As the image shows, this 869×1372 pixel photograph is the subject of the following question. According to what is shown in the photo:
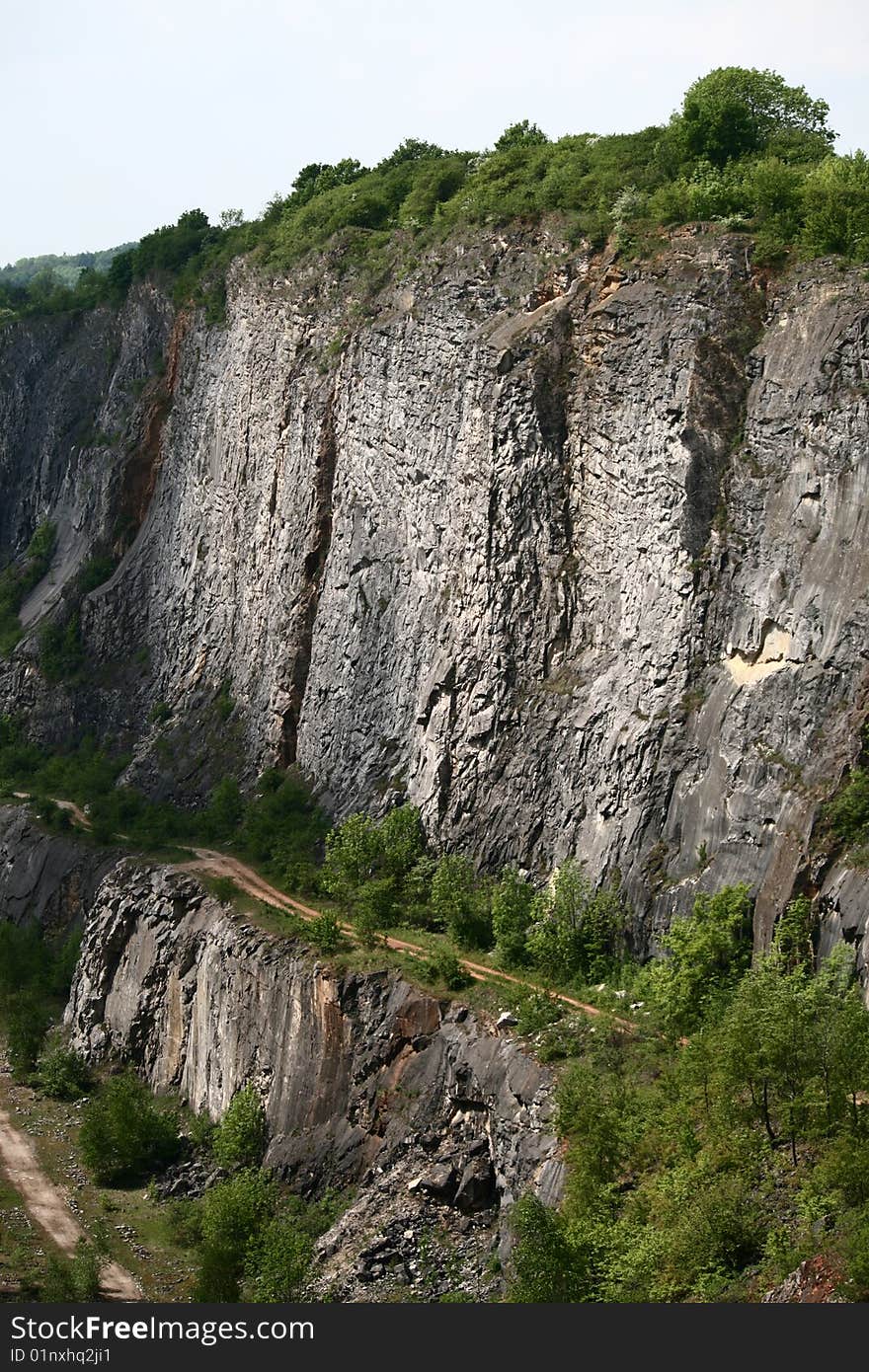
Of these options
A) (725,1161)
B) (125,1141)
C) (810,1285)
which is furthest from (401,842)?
(810,1285)

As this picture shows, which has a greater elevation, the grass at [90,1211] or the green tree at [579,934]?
the green tree at [579,934]

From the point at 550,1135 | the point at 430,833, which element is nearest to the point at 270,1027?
the point at 430,833

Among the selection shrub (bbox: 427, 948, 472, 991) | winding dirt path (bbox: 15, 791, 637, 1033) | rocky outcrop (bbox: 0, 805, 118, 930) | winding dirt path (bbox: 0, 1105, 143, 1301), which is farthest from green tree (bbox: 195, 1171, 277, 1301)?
rocky outcrop (bbox: 0, 805, 118, 930)

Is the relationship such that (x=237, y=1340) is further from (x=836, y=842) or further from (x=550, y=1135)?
(x=836, y=842)

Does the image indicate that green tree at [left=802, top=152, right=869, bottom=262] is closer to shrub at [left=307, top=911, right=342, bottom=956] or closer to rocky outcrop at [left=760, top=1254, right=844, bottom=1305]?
shrub at [left=307, top=911, right=342, bottom=956]

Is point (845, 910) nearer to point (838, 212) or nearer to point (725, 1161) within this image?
point (725, 1161)

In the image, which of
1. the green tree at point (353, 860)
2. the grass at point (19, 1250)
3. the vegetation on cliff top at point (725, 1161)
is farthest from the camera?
the green tree at point (353, 860)

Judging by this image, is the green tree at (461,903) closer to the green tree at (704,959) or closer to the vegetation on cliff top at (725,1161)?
the green tree at (704,959)

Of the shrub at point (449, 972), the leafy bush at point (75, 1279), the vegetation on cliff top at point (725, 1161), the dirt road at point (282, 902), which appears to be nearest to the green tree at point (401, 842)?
the dirt road at point (282, 902)
